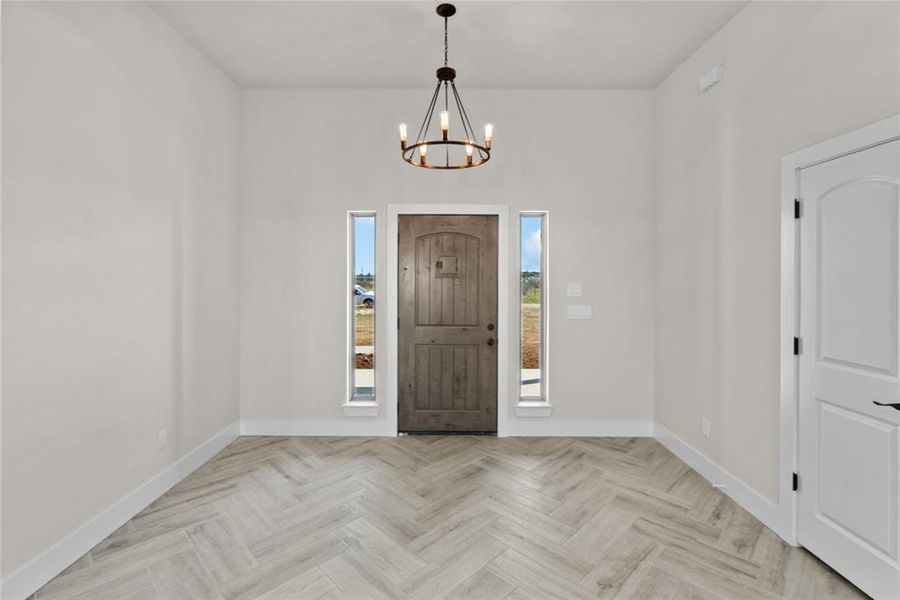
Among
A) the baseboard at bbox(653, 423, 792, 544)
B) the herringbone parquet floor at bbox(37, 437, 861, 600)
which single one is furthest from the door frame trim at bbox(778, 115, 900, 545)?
the herringbone parquet floor at bbox(37, 437, 861, 600)

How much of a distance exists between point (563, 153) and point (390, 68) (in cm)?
175

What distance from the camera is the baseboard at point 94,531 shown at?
1.99 metres

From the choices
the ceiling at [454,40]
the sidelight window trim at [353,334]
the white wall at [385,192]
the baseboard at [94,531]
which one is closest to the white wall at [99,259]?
the baseboard at [94,531]

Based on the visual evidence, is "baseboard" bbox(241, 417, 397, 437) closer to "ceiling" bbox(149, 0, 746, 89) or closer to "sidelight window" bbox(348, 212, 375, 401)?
"sidelight window" bbox(348, 212, 375, 401)

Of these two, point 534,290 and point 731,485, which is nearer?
point 731,485

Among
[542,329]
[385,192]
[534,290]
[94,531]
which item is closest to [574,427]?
[542,329]

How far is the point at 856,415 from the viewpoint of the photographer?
2.12 meters

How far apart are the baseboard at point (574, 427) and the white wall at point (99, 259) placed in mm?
2744

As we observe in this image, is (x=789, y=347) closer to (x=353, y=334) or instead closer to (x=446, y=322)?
(x=446, y=322)

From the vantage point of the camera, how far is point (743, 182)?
2900 millimetres

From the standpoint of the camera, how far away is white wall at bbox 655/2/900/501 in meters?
2.17

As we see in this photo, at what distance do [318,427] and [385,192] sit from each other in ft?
7.69

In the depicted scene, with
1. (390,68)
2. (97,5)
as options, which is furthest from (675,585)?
(97,5)

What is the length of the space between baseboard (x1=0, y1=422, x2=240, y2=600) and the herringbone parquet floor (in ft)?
0.19
